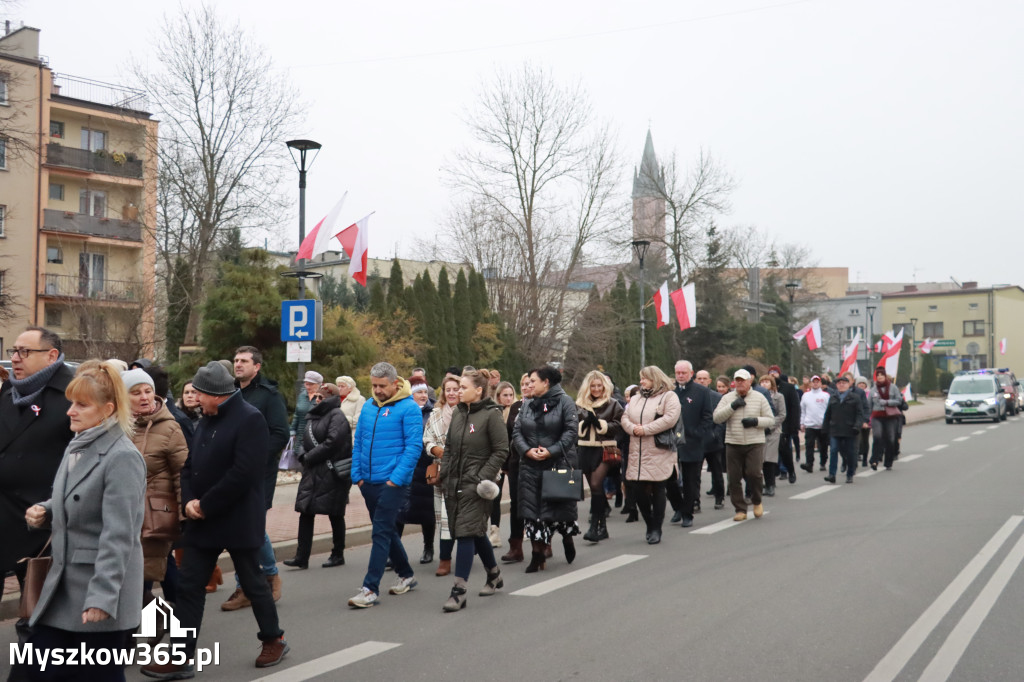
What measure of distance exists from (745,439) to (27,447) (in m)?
8.66

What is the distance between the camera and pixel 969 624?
6.42m

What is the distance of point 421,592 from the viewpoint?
7.81 meters

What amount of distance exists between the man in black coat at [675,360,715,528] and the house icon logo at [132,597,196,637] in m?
6.74

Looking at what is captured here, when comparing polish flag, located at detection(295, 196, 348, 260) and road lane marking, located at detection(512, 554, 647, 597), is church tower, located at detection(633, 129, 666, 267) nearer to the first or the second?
polish flag, located at detection(295, 196, 348, 260)

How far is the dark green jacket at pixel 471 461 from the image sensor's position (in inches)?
282

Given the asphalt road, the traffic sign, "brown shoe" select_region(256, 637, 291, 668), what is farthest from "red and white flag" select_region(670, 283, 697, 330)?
"brown shoe" select_region(256, 637, 291, 668)

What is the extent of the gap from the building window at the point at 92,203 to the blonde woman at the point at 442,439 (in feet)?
130

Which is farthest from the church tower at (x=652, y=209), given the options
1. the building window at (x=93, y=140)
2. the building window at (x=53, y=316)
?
the building window at (x=53, y=316)

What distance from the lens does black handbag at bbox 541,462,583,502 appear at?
27.7 feet

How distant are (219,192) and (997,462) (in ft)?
79.8

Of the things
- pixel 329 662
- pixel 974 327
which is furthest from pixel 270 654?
pixel 974 327

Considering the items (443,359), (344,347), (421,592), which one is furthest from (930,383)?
(421,592)

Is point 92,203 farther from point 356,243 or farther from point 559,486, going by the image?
point 559,486

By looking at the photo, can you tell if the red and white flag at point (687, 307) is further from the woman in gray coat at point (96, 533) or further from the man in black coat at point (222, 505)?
the woman in gray coat at point (96, 533)
